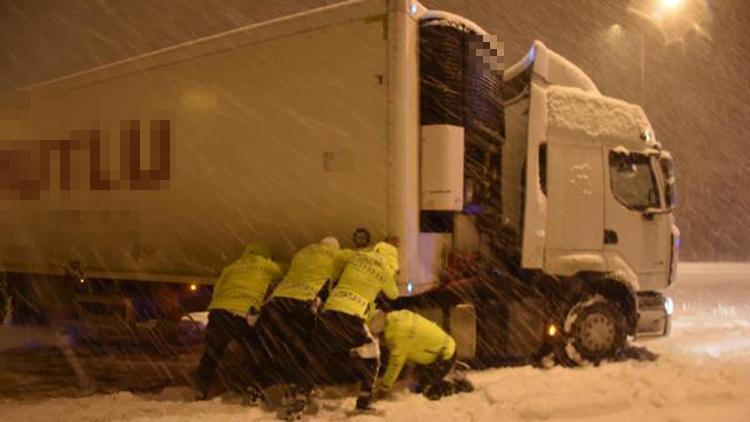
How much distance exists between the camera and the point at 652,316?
710 centimetres

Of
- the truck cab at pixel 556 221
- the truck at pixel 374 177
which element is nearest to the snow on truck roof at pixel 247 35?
the truck at pixel 374 177

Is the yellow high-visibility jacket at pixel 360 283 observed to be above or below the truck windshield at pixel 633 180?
below

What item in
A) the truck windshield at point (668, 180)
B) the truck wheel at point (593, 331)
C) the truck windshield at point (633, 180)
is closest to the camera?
the truck wheel at point (593, 331)

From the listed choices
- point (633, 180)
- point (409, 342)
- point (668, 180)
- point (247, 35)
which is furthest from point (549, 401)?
point (247, 35)

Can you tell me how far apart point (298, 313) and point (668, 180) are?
4.46 m

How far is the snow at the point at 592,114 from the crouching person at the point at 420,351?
106 inches

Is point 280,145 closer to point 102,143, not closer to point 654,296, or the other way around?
point 102,143

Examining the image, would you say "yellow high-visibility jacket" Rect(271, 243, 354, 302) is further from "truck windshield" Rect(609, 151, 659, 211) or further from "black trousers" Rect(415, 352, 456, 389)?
"truck windshield" Rect(609, 151, 659, 211)

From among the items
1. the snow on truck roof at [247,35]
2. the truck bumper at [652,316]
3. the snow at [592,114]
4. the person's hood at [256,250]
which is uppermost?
the snow on truck roof at [247,35]

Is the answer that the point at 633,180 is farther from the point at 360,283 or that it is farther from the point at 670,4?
the point at 670,4

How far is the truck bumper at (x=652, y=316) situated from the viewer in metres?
7.06

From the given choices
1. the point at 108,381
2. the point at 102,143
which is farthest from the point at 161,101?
the point at 108,381

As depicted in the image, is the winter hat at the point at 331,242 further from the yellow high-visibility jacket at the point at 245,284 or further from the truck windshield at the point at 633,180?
the truck windshield at the point at 633,180

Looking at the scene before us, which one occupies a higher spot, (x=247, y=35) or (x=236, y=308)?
(x=247, y=35)
